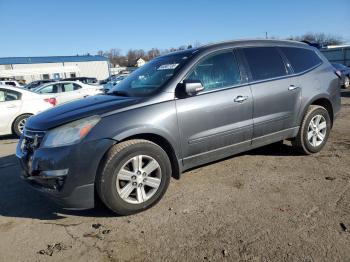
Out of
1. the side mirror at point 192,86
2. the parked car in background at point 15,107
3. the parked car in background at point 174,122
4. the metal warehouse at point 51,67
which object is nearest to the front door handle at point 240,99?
the parked car in background at point 174,122

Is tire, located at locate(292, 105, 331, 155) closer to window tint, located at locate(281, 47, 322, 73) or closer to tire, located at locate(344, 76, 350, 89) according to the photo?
window tint, located at locate(281, 47, 322, 73)

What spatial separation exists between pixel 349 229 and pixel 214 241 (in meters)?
1.22

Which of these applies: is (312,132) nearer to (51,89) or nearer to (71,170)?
(71,170)

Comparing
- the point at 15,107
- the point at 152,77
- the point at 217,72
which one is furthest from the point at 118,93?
the point at 15,107

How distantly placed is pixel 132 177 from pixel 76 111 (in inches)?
38.2

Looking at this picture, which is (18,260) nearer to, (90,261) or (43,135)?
(90,261)

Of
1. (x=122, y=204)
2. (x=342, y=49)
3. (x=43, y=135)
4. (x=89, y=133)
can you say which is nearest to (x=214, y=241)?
(x=122, y=204)

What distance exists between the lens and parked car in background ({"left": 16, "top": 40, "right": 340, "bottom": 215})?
3.32 m

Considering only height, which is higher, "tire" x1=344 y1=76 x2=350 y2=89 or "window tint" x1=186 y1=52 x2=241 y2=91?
"window tint" x1=186 y1=52 x2=241 y2=91

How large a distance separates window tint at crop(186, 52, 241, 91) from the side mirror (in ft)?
0.71

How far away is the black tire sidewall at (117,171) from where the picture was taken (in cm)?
335

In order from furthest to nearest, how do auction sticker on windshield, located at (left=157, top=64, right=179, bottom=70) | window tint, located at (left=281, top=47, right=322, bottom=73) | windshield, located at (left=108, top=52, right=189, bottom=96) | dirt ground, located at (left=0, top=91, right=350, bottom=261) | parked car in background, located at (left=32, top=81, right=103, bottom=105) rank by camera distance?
parked car in background, located at (left=32, top=81, right=103, bottom=105), window tint, located at (left=281, top=47, right=322, bottom=73), auction sticker on windshield, located at (left=157, top=64, right=179, bottom=70), windshield, located at (left=108, top=52, right=189, bottom=96), dirt ground, located at (left=0, top=91, right=350, bottom=261)

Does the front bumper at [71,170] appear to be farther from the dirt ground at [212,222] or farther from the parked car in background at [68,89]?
the parked car in background at [68,89]

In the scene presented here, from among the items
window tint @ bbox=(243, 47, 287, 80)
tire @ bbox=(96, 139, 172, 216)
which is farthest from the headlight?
window tint @ bbox=(243, 47, 287, 80)
